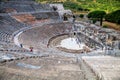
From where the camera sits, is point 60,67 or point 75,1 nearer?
point 60,67

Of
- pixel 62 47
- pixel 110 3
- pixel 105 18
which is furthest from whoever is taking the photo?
pixel 110 3

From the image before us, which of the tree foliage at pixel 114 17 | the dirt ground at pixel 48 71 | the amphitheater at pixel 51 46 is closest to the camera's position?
the dirt ground at pixel 48 71

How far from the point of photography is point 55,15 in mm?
64438

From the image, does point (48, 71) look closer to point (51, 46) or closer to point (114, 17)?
point (51, 46)

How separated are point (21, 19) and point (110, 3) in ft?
153

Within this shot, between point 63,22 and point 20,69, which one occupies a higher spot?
point 20,69

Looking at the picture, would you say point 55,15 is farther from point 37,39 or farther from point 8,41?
point 8,41

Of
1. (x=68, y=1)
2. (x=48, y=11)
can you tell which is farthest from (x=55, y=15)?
(x=68, y=1)

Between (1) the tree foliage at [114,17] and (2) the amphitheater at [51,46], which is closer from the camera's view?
(2) the amphitheater at [51,46]

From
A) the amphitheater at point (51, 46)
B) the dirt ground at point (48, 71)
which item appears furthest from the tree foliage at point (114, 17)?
the dirt ground at point (48, 71)

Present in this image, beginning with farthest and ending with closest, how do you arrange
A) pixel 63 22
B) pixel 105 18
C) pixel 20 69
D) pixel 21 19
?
pixel 105 18 → pixel 63 22 → pixel 21 19 → pixel 20 69

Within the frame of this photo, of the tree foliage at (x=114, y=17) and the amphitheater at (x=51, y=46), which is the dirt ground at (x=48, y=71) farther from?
the tree foliage at (x=114, y=17)

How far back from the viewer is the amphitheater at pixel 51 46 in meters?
21.9

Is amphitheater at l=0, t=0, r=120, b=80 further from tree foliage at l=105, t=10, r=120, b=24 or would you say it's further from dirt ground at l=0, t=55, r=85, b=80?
tree foliage at l=105, t=10, r=120, b=24
